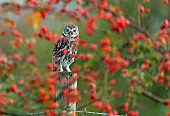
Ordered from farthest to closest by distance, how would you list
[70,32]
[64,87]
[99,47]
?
[99,47]
[70,32]
[64,87]

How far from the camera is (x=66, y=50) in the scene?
23.1 ft

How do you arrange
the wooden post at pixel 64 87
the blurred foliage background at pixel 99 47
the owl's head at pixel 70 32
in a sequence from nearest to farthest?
the wooden post at pixel 64 87
the blurred foliage background at pixel 99 47
the owl's head at pixel 70 32

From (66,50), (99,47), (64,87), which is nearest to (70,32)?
(66,50)

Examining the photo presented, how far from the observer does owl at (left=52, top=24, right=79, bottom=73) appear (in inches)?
274

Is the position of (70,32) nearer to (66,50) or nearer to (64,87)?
(66,50)

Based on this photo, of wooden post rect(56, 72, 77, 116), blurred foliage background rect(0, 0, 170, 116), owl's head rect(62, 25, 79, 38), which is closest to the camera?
wooden post rect(56, 72, 77, 116)

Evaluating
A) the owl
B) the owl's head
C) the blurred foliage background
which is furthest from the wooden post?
the owl's head

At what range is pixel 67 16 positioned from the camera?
841 cm

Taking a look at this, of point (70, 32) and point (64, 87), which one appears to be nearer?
point (64, 87)

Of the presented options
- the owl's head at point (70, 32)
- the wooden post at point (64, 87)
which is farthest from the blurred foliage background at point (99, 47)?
the owl's head at point (70, 32)

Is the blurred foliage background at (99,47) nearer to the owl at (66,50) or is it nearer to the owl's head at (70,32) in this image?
the owl at (66,50)

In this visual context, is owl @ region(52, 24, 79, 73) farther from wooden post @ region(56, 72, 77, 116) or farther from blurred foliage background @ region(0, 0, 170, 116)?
wooden post @ region(56, 72, 77, 116)

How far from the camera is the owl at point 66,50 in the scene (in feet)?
22.8

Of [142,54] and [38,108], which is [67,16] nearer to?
[142,54]
